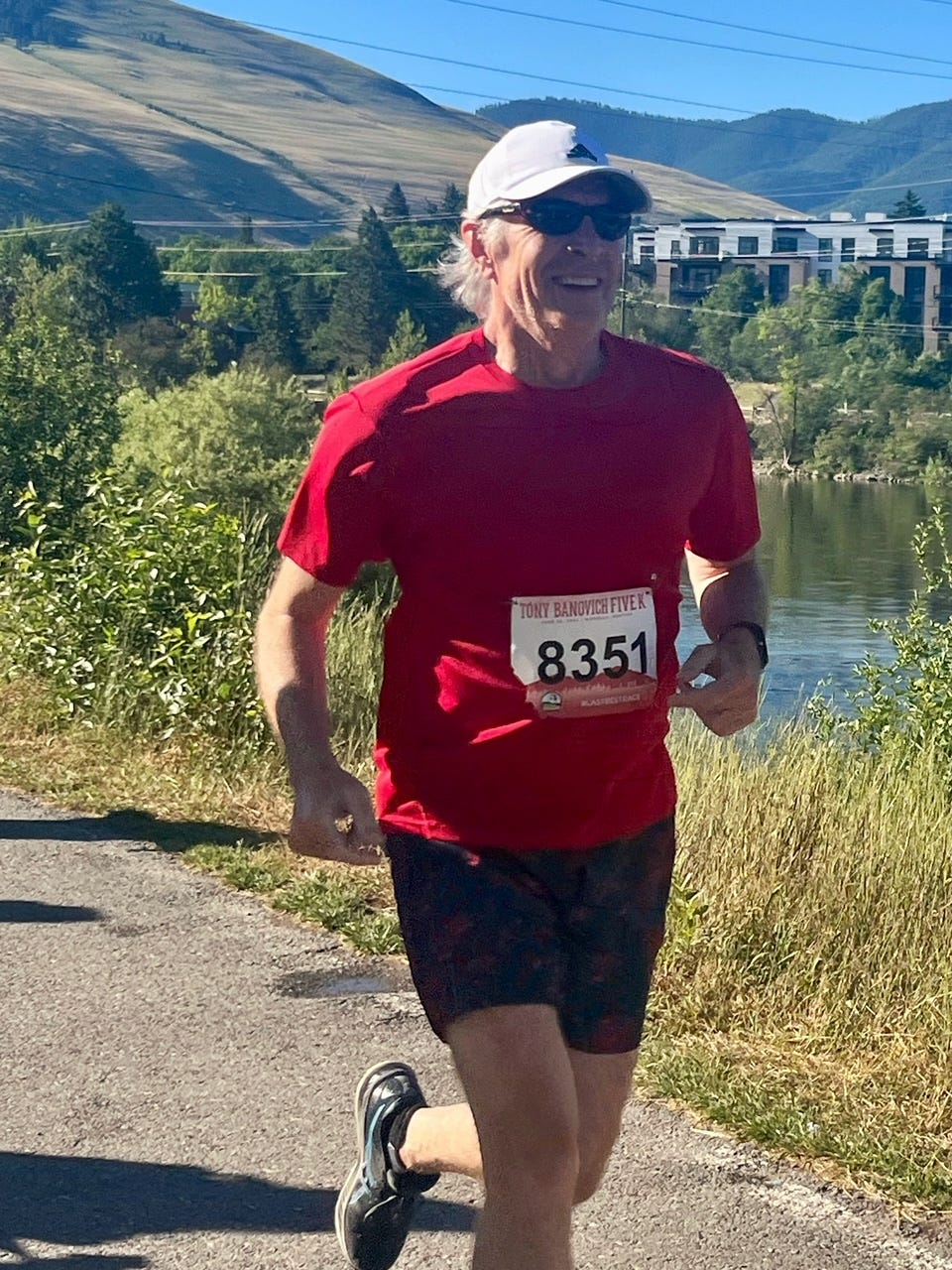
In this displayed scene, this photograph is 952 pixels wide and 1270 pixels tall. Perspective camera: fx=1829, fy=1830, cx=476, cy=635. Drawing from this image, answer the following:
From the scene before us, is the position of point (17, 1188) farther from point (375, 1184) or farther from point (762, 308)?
point (762, 308)

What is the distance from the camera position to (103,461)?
13.2 metres

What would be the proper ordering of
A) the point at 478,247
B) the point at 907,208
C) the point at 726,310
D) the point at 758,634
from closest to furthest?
the point at 478,247 → the point at 758,634 → the point at 726,310 → the point at 907,208

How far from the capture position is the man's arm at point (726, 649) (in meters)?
3.18

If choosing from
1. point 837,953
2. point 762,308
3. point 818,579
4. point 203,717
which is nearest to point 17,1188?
point 837,953

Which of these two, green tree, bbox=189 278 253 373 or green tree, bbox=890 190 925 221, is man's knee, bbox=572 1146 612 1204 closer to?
green tree, bbox=189 278 253 373

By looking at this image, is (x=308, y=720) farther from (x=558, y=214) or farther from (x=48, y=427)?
(x=48, y=427)

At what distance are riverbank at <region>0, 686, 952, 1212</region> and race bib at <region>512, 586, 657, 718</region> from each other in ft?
4.58

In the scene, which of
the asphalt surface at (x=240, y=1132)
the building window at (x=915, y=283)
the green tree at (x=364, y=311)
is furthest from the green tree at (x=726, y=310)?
the asphalt surface at (x=240, y=1132)

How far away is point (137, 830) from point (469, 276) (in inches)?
173

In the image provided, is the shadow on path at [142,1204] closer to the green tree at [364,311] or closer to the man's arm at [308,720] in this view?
the man's arm at [308,720]

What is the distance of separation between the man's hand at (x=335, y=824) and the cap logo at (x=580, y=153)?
1084mm

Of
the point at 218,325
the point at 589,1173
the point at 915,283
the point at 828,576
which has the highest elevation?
the point at 915,283

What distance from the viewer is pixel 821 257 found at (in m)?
142

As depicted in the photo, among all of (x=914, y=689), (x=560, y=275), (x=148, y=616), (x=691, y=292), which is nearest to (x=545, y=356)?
(x=560, y=275)
